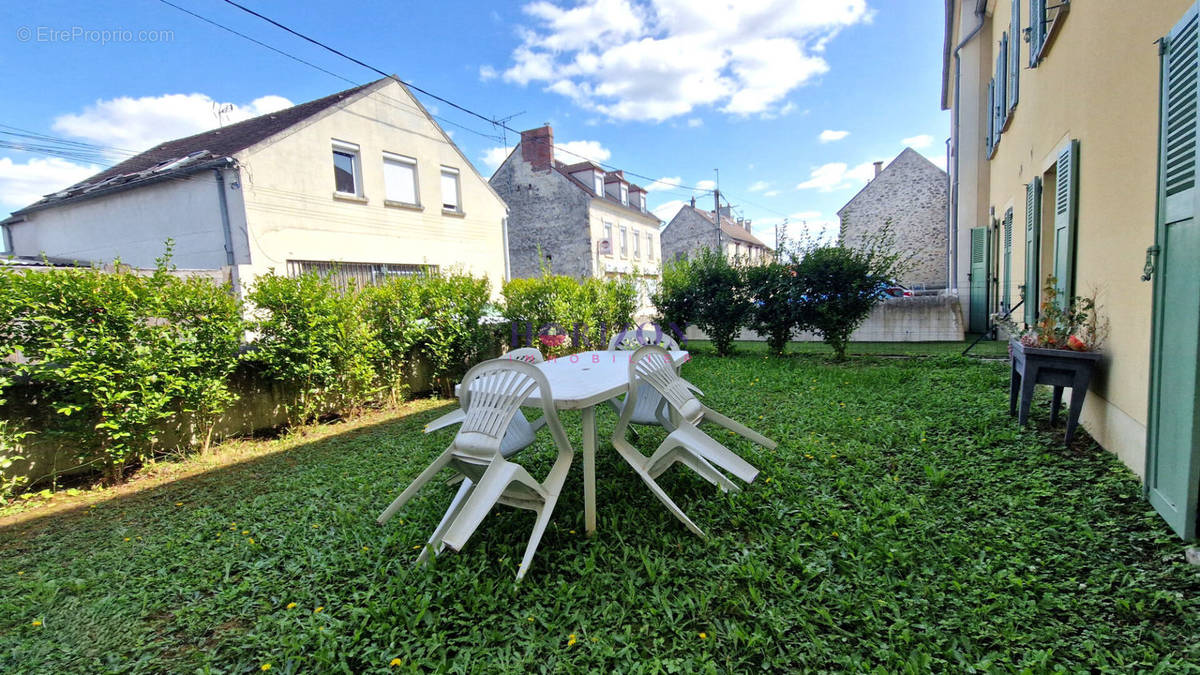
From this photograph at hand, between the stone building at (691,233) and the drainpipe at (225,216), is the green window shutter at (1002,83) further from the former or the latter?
the stone building at (691,233)

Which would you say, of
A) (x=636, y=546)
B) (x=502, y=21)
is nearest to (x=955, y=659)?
(x=636, y=546)

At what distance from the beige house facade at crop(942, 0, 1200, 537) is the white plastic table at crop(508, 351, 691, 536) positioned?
2372 millimetres

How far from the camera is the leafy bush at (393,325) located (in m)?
5.68

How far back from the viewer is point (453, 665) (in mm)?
1730

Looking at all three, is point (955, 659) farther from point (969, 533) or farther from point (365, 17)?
point (365, 17)

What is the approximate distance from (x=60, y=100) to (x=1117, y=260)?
1431 cm

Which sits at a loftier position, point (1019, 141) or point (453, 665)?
point (1019, 141)

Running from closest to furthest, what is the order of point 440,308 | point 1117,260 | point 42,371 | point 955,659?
1. point 955,659
2. point 1117,260
3. point 42,371
4. point 440,308

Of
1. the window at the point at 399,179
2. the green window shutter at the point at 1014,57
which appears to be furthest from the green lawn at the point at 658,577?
the window at the point at 399,179

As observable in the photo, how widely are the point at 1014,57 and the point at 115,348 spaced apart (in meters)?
10.2

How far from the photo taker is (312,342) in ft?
15.7

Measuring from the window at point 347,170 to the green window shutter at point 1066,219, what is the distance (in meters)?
12.2

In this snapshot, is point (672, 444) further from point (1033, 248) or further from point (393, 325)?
point (1033, 248)

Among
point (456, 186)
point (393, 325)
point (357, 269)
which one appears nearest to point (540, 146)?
point (456, 186)
